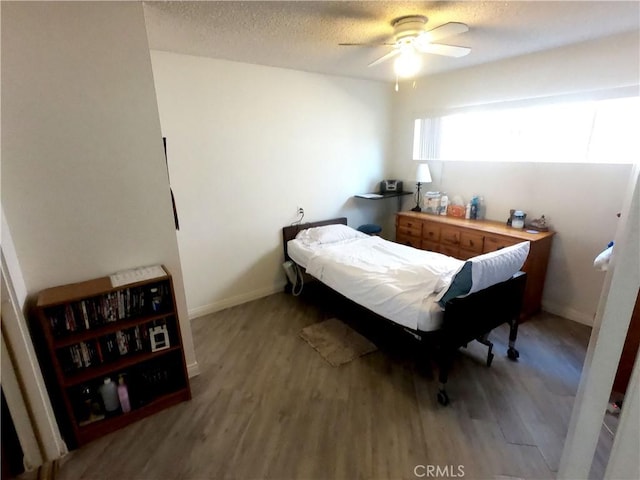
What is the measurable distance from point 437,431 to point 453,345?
524 millimetres

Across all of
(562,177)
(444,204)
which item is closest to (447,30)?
(562,177)

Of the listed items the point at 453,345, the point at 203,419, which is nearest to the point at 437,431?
the point at 453,345

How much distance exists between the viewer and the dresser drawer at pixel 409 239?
3.97 m

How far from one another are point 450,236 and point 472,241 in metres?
0.27

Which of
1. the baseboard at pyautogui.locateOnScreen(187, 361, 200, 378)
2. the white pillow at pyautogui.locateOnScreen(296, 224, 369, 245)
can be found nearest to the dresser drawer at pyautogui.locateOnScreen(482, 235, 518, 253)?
the white pillow at pyautogui.locateOnScreen(296, 224, 369, 245)

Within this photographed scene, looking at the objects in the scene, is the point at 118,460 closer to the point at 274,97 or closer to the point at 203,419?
the point at 203,419

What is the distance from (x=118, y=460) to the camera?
1.78m

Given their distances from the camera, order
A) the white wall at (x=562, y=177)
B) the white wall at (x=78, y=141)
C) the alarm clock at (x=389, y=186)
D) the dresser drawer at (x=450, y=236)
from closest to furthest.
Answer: the white wall at (x=78, y=141) → the white wall at (x=562, y=177) → the dresser drawer at (x=450, y=236) → the alarm clock at (x=389, y=186)

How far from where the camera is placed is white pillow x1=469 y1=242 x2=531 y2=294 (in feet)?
6.53

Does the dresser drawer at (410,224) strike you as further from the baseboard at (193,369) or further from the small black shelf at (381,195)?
the baseboard at (193,369)

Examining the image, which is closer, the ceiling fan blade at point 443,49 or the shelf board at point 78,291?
the shelf board at point 78,291

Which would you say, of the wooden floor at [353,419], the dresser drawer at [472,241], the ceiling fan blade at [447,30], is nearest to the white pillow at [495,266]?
the wooden floor at [353,419]

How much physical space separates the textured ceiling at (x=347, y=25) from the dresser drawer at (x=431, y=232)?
1745mm

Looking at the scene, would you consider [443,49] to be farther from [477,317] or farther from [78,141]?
[78,141]
